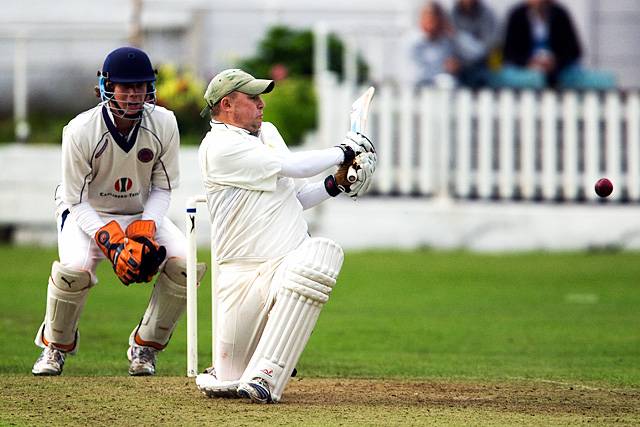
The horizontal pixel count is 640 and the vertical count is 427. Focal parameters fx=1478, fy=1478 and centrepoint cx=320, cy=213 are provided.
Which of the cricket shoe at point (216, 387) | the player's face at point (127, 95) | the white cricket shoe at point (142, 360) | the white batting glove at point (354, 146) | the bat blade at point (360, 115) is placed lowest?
the white cricket shoe at point (142, 360)

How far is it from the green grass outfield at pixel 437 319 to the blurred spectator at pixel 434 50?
233 centimetres

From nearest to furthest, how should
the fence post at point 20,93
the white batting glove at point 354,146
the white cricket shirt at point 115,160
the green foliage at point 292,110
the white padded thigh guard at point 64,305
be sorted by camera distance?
the white batting glove at point 354,146 < the white cricket shirt at point 115,160 < the white padded thigh guard at point 64,305 < the green foliage at point 292,110 < the fence post at point 20,93

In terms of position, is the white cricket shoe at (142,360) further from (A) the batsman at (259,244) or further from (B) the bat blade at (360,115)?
(B) the bat blade at (360,115)

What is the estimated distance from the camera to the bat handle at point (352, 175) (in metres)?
7.39

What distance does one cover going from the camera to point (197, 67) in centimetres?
2052

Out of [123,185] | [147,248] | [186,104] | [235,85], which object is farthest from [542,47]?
[235,85]

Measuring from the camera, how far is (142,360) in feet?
28.2

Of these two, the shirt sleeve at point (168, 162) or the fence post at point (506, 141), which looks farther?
the fence post at point (506, 141)

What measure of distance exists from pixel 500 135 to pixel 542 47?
1.53 meters

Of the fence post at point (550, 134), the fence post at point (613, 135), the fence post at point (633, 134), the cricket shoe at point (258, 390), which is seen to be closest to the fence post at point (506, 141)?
the fence post at point (550, 134)

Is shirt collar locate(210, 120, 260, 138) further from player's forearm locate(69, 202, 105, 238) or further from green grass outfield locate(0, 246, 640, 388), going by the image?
green grass outfield locate(0, 246, 640, 388)

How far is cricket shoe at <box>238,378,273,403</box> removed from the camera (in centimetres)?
718

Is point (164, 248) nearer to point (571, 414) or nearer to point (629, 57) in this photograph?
point (571, 414)

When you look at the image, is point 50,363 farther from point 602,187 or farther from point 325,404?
point 602,187
